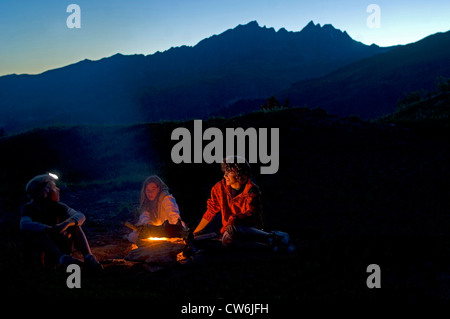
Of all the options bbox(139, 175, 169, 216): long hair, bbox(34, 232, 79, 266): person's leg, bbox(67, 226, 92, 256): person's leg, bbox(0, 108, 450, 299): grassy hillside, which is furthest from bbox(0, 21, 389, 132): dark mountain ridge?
bbox(34, 232, 79, 266): person's leg

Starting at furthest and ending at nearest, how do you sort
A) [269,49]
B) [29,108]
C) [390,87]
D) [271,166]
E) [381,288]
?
1. [269,49]
2. [29,108]
3. [390,87]
4. [271,166]
5. [381,288]

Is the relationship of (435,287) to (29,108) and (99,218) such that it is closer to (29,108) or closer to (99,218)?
(99,218)

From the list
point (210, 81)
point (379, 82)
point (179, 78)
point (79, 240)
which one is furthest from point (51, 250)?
point (179, 78)

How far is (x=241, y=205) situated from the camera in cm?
713

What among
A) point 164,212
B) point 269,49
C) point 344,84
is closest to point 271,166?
point 164,212

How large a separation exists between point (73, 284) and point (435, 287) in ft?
14.9

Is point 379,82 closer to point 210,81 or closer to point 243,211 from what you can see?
point 210,81

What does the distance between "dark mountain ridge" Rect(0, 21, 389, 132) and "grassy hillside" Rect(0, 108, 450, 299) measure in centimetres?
6833

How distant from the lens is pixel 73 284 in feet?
17.9

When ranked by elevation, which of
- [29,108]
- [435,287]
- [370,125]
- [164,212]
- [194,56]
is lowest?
[435,287]

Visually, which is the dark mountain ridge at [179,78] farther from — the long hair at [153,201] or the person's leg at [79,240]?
the person's leg at [79,240]

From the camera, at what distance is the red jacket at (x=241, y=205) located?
22.9ft

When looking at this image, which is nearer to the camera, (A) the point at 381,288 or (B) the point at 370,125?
(A) the point at 381,288

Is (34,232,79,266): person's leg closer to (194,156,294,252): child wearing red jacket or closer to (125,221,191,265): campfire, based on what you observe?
(125,221,191,265): campfire
